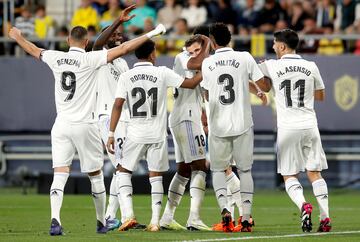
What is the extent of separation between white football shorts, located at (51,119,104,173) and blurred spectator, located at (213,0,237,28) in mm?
12126

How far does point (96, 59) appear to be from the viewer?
43.5 ft

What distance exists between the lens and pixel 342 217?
1683 centimetres

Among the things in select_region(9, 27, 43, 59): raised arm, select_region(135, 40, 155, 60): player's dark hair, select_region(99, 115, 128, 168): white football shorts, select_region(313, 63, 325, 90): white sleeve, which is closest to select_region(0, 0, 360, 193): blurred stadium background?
select_region(99, 115, 128, 168): white football shorts

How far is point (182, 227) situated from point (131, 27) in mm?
11411

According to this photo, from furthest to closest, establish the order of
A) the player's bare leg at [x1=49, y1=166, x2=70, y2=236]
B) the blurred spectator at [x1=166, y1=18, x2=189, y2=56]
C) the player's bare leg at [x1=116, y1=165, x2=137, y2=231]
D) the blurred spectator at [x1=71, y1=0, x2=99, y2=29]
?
the blurred spectator at [x1=71, y1=0, x2=99, y2=29] → the blurred spectator at [x1=166, y1=18, x2=189, y2=56] → the player's bare leg at [x1=116, y1=165, x2=137, y2=231] → the player's bare leg at [x1=49, y1=166, x2=70, y2=236]

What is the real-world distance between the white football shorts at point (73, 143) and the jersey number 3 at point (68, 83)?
338mm

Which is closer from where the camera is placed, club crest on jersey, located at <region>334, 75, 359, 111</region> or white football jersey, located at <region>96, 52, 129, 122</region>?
white football jersey, located at <region>96, 52, 129, 122</region>

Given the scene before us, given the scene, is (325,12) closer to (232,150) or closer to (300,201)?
(232,150)


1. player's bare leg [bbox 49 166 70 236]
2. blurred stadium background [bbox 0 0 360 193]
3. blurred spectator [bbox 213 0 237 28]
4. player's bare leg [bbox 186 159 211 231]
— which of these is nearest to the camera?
player's bare leg [bbox 49 166 70 236]

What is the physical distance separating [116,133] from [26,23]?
11429 mm

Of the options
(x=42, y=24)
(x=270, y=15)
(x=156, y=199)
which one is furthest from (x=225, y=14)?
(x=156, y=199)

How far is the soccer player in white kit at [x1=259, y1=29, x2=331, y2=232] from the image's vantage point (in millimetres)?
13883

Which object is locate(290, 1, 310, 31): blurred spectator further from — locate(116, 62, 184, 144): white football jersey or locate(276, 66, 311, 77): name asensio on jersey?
locate(116, 62, 184, 144): white football jersey

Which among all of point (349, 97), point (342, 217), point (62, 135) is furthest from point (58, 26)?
point (62, 135)
